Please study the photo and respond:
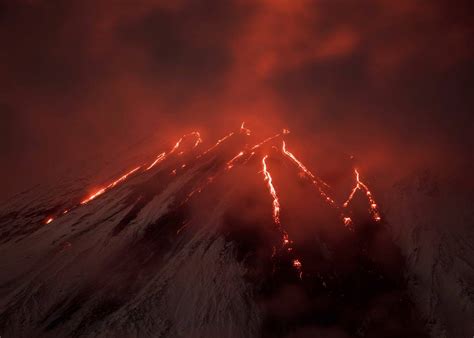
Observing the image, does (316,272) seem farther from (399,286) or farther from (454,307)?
(454,307)

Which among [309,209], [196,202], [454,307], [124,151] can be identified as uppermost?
[124,151]

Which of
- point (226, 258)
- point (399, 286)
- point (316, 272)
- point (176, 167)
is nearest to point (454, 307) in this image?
point (399, 286)

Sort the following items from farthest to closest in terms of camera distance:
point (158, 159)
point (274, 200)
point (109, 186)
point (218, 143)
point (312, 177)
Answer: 1. point (218, 143)
2. point (158, 159)
3. point (109, 186)
4. point (312, 177)
5. point (274, 200)

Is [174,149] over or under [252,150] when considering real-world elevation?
over

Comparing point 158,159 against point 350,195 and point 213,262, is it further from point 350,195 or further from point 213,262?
point 213,262

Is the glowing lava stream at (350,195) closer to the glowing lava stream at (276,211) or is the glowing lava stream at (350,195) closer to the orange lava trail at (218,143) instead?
the glowing lava stream at (276,211)

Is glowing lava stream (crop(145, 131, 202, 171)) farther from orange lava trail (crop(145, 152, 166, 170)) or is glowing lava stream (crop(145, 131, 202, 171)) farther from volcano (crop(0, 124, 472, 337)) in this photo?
volcano (crop(0, 124, 472, 337))

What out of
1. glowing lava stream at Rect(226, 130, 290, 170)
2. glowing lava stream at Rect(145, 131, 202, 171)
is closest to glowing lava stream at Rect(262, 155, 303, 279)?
glowing lava stream at Rect(226, 130, 290, 170)

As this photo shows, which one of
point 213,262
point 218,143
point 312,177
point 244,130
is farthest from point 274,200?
point 244,130
